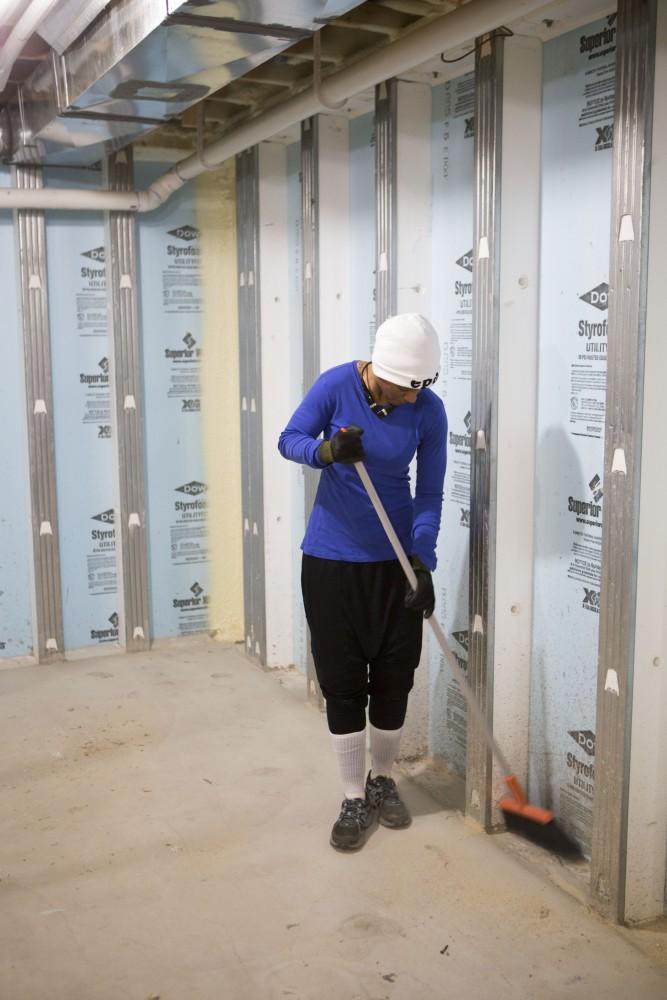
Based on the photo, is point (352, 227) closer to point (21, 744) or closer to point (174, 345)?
point (174, 345)

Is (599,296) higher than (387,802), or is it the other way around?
(599,296)

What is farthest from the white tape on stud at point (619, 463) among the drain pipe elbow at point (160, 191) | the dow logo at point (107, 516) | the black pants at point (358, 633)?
the dow logo at point (107, 516)

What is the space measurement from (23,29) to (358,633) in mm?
1817

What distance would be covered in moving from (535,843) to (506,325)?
1.41 m

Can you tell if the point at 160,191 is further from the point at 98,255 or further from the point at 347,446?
the point at 347,446

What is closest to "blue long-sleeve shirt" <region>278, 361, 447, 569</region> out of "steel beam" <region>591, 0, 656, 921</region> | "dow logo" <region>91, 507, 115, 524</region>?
"steel beam" <region>591, 0, 656, 921</region>

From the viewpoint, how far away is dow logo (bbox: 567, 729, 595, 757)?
261cm

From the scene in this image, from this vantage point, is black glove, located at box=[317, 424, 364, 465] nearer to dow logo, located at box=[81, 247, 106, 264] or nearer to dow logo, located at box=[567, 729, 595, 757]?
dow logo, located at box=[567, 729, 595, 757]

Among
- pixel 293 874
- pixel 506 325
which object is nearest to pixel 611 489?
pixel 506 325

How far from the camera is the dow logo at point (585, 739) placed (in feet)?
8.56

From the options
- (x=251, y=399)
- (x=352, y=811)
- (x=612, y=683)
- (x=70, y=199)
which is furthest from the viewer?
(x=251, y=399)

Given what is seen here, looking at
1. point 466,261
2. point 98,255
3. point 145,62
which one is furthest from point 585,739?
point 98,255

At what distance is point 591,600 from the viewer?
2578 millimetres

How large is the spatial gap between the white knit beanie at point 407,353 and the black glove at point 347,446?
166 mm
